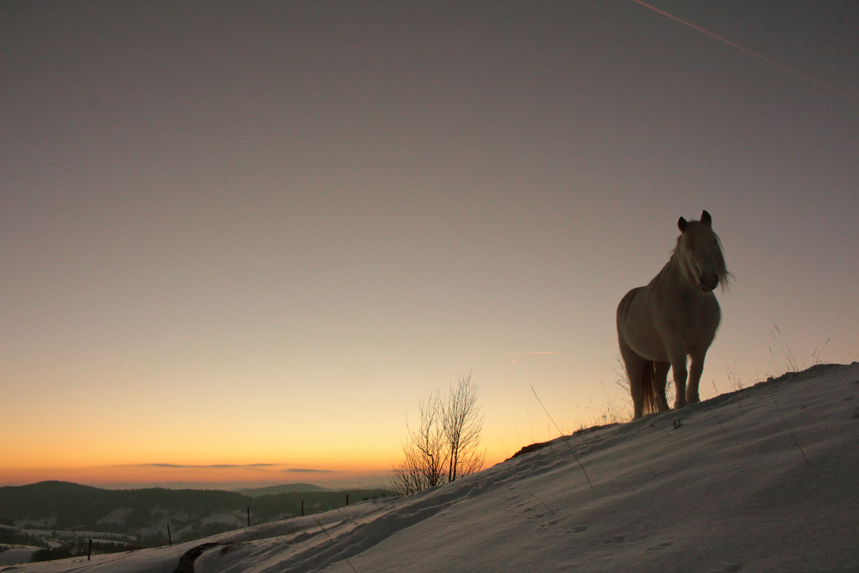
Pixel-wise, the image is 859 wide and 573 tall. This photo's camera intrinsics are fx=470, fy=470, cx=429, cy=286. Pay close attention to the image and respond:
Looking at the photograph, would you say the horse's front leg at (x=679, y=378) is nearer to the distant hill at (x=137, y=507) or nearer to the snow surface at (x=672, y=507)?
the snow surface at (x=672, y=507)

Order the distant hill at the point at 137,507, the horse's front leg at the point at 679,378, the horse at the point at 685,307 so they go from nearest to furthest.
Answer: the horse at the point at 685,307, the horse's front leg at the point at 679,378, the distant hill at the point at 137,507

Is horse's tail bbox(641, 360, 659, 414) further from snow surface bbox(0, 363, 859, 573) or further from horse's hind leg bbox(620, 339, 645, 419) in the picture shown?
snow surface bbox(0, 363, 859, 573)

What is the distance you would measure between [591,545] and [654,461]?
116cm

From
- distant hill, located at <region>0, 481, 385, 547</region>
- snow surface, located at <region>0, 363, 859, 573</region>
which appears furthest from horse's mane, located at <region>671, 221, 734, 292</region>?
distant hill, located at <region>0, 481, 385, 547</region>

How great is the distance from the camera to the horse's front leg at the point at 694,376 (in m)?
4.80

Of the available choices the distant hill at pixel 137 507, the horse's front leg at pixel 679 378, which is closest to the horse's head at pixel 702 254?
the horse's front leg at pixel 679 378

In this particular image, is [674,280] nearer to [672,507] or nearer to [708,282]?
[708,282]

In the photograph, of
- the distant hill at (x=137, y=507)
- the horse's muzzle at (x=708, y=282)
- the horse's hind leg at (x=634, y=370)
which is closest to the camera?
the horse's muzzle at (x=708, y=282)

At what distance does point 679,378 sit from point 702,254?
1286mm

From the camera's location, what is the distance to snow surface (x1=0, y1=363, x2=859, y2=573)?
150cm

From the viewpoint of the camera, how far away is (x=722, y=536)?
1.58 meters

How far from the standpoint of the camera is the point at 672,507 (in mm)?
1972

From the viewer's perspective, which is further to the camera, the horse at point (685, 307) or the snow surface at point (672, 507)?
the horse at point (685, 307)

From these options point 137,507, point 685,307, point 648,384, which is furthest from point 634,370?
point 137,507
